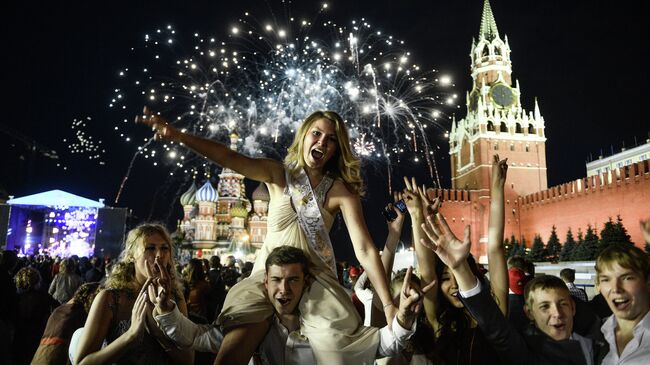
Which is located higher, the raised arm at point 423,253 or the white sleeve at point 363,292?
the raised arm at point 423,253

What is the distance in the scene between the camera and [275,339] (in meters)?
2.03

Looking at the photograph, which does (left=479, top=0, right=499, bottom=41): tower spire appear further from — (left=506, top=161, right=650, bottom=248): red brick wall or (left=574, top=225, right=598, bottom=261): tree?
(left=574, top=225, right=598, bottom=261): tree

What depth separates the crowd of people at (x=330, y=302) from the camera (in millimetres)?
1976

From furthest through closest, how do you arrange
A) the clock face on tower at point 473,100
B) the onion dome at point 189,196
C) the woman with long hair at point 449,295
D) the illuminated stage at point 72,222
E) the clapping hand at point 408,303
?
the clock face on tower at point 473,100, the onion dome at point 189,196, the illuminated stage at point 72,222, the woman with long hair at point 449,295, the clapping hand at point 408,303

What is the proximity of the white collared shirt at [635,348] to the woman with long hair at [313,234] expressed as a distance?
1.03 m

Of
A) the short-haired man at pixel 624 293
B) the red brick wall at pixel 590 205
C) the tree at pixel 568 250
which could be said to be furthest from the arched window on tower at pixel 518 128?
the short-haired man at pixel 624 293

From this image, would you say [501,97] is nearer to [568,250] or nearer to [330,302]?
[568,250]

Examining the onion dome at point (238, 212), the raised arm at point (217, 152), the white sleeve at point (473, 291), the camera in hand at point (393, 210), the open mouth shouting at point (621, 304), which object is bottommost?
the open mouth shouting at point (621, 304)

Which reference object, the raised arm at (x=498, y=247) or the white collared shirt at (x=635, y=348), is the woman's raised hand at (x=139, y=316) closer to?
the raised arm at (x=498, y=247)

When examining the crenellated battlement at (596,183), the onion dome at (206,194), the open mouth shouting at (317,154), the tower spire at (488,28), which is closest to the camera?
the open mouth shouting at (317,154)

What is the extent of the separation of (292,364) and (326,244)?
0.63m

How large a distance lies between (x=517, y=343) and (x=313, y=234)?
3.49 ft

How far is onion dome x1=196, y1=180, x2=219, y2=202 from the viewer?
3975 centimetres

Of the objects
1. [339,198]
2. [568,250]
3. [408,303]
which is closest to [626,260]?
[408,303]
